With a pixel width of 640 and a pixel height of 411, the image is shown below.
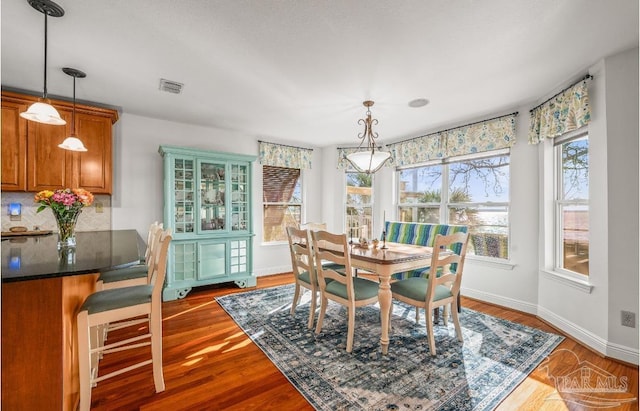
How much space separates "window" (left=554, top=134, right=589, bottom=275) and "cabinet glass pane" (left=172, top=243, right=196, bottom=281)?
428 cm

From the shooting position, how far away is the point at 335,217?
5.14 metres

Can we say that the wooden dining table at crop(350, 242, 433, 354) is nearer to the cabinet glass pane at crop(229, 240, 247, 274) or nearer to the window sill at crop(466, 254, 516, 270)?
the window sill at crop(466, 254, 516, 270)

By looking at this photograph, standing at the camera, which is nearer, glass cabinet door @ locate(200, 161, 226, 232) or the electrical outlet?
the electrical outlet

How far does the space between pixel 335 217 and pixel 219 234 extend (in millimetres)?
2093

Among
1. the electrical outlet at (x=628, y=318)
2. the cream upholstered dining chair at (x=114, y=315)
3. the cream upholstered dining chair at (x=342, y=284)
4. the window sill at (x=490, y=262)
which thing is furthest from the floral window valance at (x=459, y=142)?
the cream upholstered dining chair at (x=114, y=315)

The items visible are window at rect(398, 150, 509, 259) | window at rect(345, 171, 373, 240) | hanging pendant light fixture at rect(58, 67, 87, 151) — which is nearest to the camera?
hanging pendant light fixture at rect(58, 67, 87, 151)

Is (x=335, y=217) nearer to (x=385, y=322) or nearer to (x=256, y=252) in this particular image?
(x=256, y=252)

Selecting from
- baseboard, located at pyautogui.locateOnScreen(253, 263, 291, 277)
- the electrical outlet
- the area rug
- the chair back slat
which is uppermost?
the chair back slat

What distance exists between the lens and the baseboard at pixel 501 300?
10.4 ft

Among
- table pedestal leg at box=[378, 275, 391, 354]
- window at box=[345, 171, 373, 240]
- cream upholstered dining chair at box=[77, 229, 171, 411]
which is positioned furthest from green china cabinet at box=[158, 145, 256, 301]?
table pedestal leg at box=[378, 275, 391, 354]

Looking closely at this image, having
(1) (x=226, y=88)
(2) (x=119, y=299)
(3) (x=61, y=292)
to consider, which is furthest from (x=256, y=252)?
(3) (x=61, y=292)

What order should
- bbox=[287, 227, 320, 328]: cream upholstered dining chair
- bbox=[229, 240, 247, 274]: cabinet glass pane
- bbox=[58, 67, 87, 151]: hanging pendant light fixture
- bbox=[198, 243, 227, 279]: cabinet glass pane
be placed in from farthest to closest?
bbox=[229, 240, 247, 274]: cabinet glass pane
bbox=[198, 243, 227, 279]: cabinet glass pane
bbox=[287, 227, 320, 328]: cream upholstered dining chair
bbox=[58, 67, 87, 151]: hanging pendant light fixture

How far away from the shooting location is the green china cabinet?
11.8 feet

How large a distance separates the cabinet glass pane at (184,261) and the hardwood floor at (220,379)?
3.24 feet
